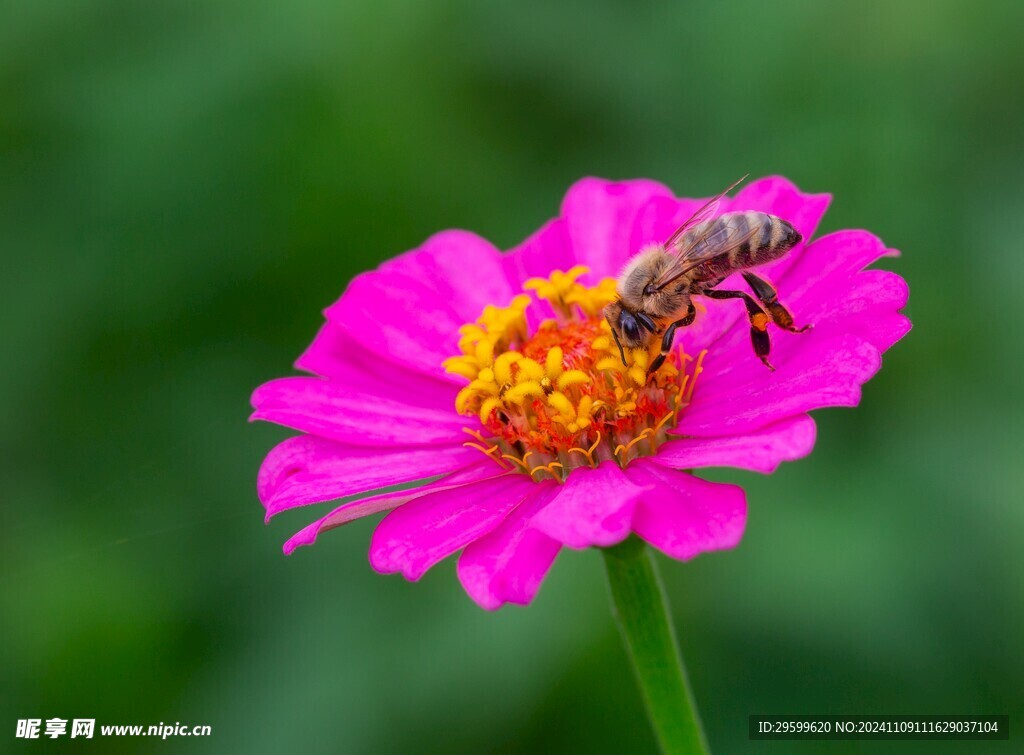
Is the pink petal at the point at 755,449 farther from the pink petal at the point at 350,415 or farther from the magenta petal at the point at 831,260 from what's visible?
the pink petal at the point at 350,415

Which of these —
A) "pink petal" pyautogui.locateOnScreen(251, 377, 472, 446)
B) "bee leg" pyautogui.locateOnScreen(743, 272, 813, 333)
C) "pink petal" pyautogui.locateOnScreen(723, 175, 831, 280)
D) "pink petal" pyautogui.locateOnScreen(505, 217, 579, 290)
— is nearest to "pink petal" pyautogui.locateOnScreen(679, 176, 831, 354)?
"pink petal" pyautogui.locateOnScreen(723, 175, 831, 280)

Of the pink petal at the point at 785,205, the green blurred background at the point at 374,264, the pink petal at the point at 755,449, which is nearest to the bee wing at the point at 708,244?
the pink petal at the point at 785,205

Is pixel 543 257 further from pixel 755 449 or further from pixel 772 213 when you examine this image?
pixel 755 449

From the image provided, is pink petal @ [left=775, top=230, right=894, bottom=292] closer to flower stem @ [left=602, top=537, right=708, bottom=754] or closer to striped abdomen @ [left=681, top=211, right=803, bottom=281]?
striped abdomen @ [left=681, top=211, right=803, bottom=281]

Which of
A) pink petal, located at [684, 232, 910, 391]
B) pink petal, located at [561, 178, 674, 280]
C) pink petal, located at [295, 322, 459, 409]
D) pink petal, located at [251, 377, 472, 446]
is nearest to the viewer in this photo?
pink petal, located at [684, 232, 910, 391]

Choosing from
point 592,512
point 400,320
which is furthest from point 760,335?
point 400,320
